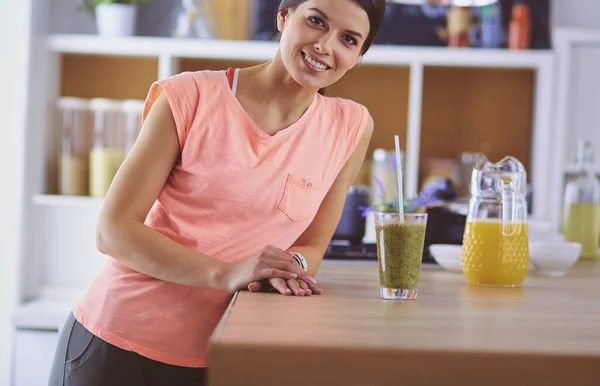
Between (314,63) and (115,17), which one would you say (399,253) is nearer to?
(314,63)

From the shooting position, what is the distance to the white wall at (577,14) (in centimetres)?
368

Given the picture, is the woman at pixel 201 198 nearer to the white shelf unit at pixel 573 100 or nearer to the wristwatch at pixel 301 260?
the wristwatch at pixel 301 260

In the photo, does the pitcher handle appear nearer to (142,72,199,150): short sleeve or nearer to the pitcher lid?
the pitcher lid

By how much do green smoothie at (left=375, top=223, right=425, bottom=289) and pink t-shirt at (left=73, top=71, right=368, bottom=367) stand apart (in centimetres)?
27

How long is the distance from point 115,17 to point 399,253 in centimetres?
253

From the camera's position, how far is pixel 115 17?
344 centimetres

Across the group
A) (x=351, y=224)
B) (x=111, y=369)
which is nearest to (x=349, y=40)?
(x=111, y=369)

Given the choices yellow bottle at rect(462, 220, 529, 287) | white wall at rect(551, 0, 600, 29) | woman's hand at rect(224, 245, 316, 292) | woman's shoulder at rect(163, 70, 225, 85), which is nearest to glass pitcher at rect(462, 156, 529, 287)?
yellow bottle at rect(462, 220, 529, 287)

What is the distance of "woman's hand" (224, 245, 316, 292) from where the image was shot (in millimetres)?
1178

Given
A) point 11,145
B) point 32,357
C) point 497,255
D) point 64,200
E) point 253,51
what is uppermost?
A: point 253,51

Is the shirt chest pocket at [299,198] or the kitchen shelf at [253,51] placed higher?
the kitchen shelf at [253,51]

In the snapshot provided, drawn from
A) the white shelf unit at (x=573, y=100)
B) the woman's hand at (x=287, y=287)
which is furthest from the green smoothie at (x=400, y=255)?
the white shelf unit at (x=573, y=100)

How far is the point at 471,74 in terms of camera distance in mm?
3709

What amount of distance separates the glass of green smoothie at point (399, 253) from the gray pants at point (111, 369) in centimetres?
40
